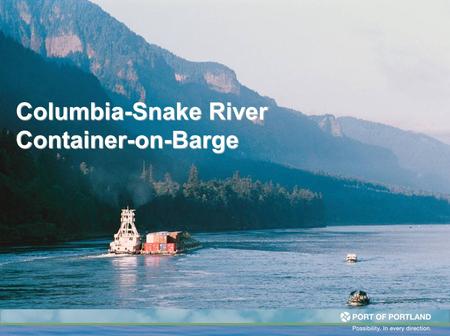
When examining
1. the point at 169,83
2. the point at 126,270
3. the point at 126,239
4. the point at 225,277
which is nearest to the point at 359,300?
the point at 225,277

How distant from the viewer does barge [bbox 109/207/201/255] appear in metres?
80.6

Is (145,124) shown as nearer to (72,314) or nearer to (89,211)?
(72,314)

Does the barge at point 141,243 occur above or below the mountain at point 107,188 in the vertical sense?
below

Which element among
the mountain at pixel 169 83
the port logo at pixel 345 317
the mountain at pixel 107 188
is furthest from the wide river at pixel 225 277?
the port logo at pixel 345 317

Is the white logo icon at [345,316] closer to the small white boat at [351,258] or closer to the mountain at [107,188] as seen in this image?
the small white boat at [351,258]

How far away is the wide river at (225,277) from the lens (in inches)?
1767

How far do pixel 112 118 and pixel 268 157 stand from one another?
6350 centimetres

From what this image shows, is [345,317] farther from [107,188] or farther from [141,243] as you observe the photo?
[107,188]

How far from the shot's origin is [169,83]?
7844 cm

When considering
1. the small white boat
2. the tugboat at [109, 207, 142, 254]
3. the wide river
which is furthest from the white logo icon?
the tugboat at [109, 207, 142, 254]

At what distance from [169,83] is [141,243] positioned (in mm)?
15660

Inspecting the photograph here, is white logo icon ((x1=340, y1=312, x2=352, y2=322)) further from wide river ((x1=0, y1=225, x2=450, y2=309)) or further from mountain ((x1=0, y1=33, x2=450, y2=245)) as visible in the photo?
mountain ((x1=0, y1=33, x2=450, y2=245))

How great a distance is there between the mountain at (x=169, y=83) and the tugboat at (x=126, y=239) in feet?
35.4

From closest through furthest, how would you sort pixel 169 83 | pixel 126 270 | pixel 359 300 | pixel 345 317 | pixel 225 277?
pixel 345 317, pixel 359 300, pixel 225 277, pixel 126 270, pixel 169 83
